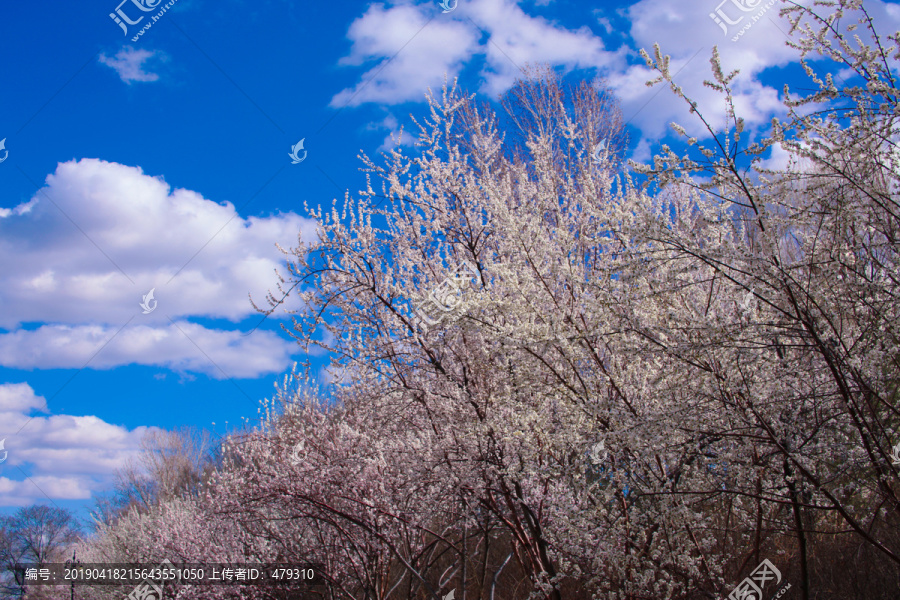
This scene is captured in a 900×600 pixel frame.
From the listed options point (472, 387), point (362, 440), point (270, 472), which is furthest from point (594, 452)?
point (270, 472)

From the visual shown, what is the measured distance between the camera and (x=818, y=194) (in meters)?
2.91

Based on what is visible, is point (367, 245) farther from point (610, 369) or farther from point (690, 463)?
point (690, 463)

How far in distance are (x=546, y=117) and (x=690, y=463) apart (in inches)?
567

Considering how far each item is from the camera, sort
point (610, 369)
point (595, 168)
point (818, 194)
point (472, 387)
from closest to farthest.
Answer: point (818, 194) < point (610, 369) < point (472, 387) < point (595, 168)

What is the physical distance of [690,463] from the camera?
344 cm

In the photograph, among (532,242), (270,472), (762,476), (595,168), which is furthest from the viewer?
(270,472)

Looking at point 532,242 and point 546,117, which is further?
point 546,117

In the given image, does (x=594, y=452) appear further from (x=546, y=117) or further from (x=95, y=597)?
(x=95, y=597)

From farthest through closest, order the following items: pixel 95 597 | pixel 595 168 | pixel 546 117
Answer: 1. pixel 546 117
2. pixel 95 597
3. pixel 595 168

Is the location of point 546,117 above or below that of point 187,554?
above

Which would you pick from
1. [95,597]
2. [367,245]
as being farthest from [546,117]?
[95,597]

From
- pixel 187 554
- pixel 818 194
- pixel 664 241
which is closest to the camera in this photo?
pixel 664 241

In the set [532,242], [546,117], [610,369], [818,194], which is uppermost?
[546,117]

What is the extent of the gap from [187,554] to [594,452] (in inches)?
375
